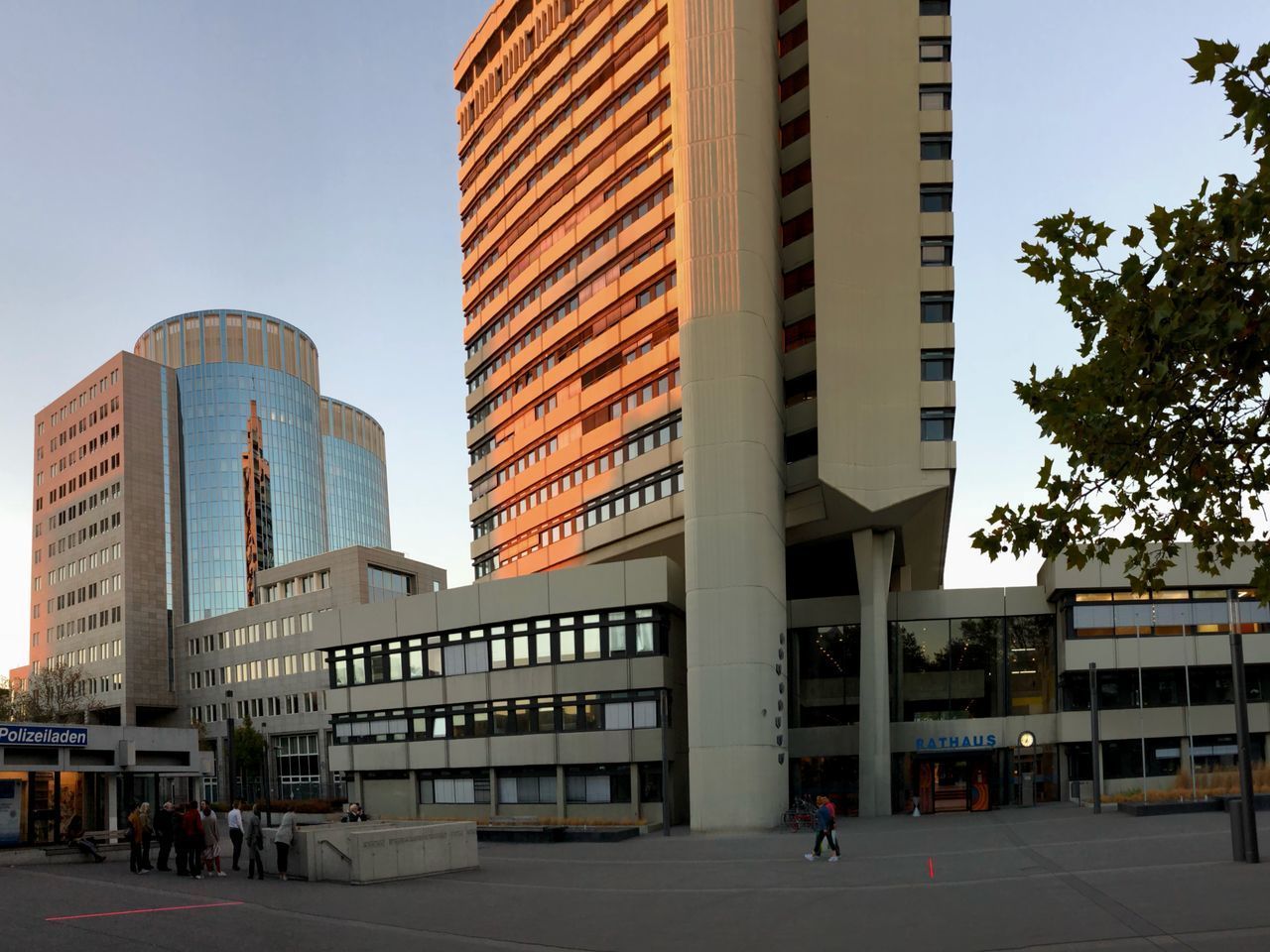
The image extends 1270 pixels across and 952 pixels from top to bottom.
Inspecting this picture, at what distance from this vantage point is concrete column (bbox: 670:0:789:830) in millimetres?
46156

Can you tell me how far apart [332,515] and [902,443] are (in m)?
151

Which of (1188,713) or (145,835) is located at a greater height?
(145,835)

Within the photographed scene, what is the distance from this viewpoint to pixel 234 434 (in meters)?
157

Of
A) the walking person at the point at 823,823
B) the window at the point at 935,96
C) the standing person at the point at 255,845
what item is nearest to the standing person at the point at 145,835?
the standing person at the point at 255,845

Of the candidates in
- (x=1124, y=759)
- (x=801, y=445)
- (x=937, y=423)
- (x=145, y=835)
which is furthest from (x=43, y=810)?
(x=1124, y=759)

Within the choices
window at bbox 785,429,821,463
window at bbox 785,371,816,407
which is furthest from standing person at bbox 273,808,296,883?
window at bbox 785,371,816,407

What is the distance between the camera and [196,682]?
128500mm

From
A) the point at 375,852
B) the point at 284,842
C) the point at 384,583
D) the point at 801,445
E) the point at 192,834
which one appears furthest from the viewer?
the point at 384,583

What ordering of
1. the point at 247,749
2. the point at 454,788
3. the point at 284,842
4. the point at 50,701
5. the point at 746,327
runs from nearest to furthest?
the point at 284,842 < the point at 746,327 < the point at 454,788 < the point at 247,749 < the point at 50,701

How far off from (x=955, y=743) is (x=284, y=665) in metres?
79.1

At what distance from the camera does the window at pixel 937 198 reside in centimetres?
5647

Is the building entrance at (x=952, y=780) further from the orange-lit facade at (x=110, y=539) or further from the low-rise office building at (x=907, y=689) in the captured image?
the orange-lit facade at (x=110, y=539)

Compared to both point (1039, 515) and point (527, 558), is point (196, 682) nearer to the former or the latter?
point (527, 558)

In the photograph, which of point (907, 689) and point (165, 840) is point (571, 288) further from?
point (165, 840)
